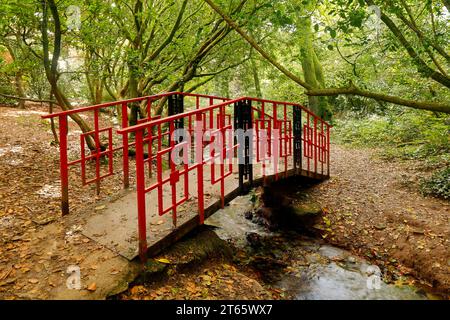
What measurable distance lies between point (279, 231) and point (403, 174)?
4194mm

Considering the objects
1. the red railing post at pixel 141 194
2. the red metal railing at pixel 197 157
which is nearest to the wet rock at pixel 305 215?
the red metal railing at pixel 197 157

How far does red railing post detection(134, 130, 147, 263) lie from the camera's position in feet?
10.5

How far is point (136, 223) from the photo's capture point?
403cm

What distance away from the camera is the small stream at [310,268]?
454 centimetres

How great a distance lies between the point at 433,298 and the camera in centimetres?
434

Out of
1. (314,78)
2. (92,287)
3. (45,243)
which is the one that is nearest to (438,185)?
(92,287)

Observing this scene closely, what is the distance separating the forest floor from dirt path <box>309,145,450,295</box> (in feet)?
0.05

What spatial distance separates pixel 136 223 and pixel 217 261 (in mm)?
1071

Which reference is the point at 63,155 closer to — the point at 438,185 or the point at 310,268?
the point at 310,268

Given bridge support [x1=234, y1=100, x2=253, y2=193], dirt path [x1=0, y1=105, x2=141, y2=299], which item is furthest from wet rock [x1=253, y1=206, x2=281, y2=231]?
dirt path [x1=0, y1=105, x2=141, y2=299]

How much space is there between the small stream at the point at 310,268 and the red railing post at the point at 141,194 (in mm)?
2007

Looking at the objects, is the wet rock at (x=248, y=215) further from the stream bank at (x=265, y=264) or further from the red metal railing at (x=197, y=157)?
the red metal railing at (x=197, y=157)

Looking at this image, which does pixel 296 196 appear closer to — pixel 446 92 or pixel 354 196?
pixel 354 196
